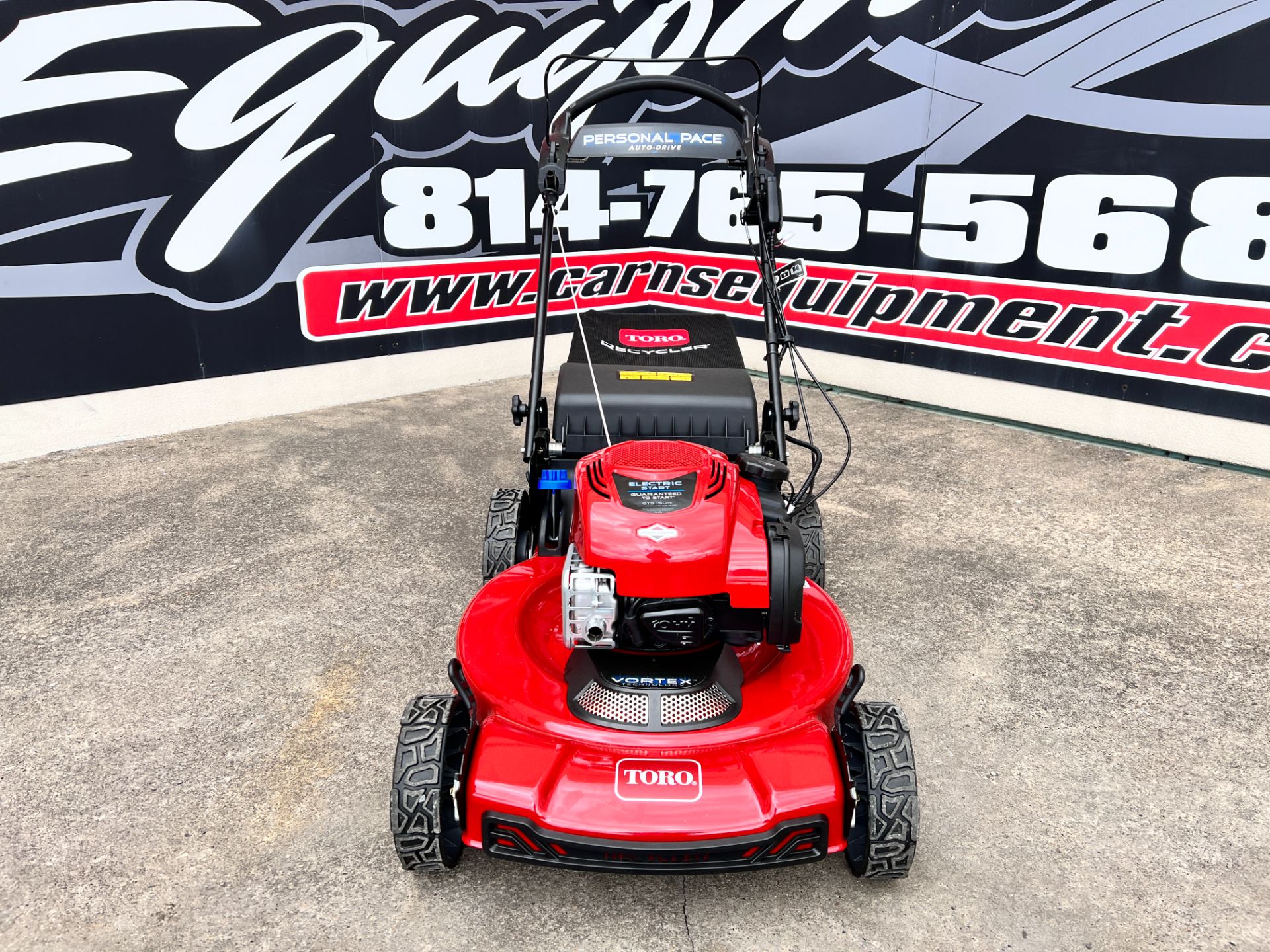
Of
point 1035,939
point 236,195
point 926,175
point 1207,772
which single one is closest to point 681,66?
point 926,175

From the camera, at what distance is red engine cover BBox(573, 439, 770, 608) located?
1946 millimetres

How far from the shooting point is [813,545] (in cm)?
327

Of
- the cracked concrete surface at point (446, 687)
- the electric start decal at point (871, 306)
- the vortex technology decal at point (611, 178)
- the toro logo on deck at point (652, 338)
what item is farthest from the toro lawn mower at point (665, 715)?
the vortex technology decal at point (611, 178)

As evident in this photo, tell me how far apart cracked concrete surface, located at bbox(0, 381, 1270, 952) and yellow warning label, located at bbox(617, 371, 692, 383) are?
1037 millimetres

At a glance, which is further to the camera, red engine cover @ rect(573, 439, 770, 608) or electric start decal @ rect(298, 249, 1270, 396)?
electric start decal @ rect(298, 249, 1270, 396)

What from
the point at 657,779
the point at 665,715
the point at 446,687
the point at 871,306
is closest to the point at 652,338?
the point at 446,687

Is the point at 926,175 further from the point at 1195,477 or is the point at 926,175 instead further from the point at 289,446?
the point at 289,446

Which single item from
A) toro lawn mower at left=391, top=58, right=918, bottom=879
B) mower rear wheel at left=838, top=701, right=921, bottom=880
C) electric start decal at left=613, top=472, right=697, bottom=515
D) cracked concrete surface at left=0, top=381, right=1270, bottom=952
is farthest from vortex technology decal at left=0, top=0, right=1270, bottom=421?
electric start decal at left=613, top=472, right=697, bottom=515

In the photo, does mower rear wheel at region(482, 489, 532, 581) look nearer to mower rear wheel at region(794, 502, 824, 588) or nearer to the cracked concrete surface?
the cracked concrete surface

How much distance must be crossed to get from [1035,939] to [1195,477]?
3.69 metres

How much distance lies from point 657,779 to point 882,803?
1.64 ft

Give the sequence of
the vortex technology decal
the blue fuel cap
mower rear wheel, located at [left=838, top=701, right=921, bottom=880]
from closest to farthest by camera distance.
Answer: mower rear wheel, located at [left=838, top=701, right=921, bottom=880] < the blue fuel cap < the vortex technology decal

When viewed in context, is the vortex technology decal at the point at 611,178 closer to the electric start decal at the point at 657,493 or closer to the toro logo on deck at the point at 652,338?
the toro logo on deck at the point at 652,338

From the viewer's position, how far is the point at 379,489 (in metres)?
4.46
